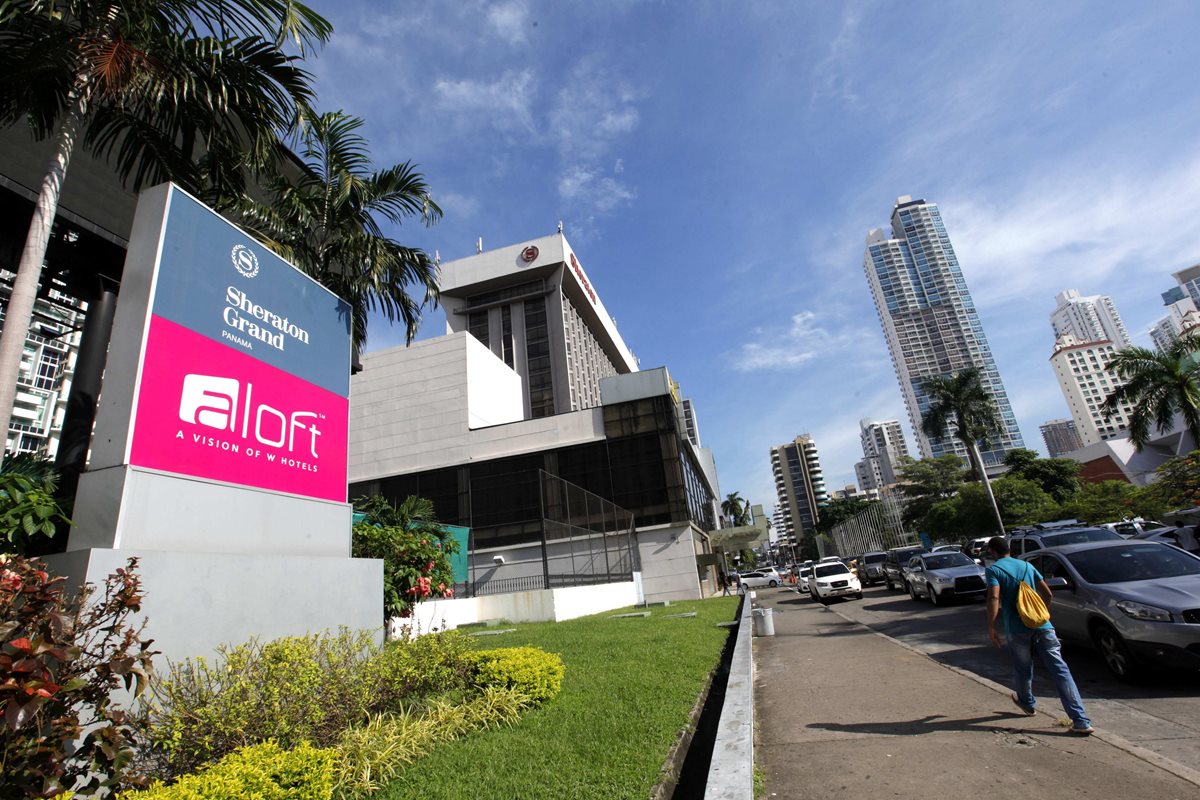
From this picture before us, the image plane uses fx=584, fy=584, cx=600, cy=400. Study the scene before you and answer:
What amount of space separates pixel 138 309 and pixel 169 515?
5.68 ft

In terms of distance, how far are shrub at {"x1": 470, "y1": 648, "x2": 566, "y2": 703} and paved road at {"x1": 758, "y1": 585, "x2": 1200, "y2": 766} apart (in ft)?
15.9

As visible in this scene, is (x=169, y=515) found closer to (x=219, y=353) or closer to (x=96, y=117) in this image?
(x=219, y=353)

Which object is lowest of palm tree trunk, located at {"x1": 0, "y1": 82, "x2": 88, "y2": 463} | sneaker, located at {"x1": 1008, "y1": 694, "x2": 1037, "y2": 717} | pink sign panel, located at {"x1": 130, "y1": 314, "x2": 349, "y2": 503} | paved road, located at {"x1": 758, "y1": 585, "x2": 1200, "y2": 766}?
paved road, located at {"x1": 758, "y1": 585, "x2": 1200, "y2": 766}

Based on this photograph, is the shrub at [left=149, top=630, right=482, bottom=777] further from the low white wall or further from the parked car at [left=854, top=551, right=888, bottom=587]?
the parked car at [left=854, top=551, right=888, bottom=587]

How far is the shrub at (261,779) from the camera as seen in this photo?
2.82 m

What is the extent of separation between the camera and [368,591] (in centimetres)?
670

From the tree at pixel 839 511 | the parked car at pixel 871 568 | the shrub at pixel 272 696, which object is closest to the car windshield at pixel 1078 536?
the shrub at pixel 272 696

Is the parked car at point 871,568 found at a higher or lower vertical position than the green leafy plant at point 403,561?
lower

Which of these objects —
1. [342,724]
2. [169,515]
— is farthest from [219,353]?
[342,724]

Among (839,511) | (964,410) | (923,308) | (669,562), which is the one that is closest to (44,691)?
(669,562)

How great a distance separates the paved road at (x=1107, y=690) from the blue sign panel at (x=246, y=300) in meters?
8.45

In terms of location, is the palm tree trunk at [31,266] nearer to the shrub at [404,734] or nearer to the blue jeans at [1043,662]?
the shrub at [404,734]

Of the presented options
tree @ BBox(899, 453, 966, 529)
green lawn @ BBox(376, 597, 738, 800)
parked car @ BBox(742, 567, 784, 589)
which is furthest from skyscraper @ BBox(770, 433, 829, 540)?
→ green lawn @ BBox(376, 597, 738, 800)

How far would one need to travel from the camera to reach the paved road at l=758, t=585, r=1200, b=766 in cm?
468
